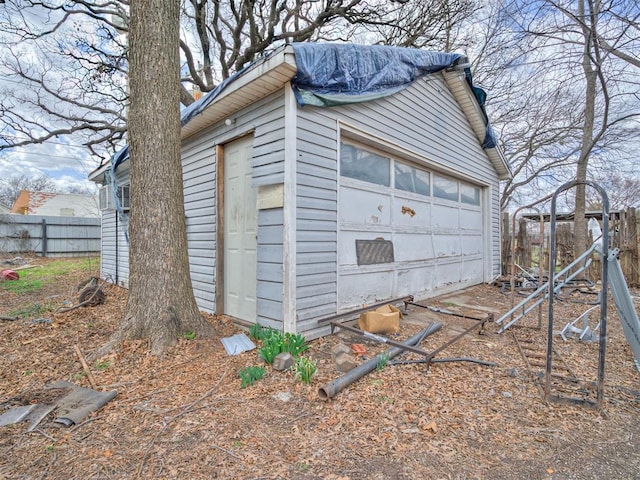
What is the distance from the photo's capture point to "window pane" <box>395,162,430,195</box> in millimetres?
5229

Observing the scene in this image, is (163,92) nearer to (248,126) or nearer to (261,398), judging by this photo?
(248,126)

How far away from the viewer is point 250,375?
2.64m

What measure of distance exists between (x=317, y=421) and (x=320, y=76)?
10.8 ft

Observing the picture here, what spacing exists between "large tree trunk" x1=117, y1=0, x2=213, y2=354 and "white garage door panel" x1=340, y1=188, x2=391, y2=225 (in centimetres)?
210

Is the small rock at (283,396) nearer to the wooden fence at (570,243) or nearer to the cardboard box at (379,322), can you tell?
the cardboard box at (379,322)

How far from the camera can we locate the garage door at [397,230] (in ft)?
14.0

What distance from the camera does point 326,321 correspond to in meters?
3.72

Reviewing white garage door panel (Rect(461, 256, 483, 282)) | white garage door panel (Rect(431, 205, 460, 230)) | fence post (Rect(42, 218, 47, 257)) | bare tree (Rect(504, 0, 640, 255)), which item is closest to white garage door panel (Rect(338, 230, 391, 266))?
white garage door panel (Rect(431, 205, 460, 230))

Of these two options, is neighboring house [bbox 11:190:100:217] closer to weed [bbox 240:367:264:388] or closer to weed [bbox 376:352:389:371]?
weed [bbox 240:367:264:388]

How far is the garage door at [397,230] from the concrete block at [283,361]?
1327mm

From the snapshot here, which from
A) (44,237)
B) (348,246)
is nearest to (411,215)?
(348,246)

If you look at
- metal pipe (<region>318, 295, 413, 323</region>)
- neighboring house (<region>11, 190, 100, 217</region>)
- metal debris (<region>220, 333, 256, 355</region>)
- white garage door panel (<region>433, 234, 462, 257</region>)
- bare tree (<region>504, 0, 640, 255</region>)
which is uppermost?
bare tree (<region>504, 0, 640, 255</region>)

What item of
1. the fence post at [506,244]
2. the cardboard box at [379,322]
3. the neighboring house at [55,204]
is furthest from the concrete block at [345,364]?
the neighboring house at [55,204]

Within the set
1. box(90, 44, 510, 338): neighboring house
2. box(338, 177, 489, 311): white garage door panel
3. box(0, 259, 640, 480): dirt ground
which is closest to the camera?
box(0, 259, 640, 480): dirt ground
